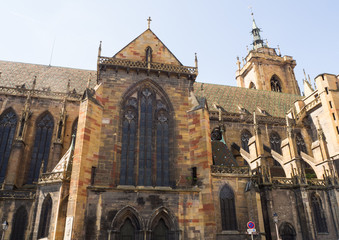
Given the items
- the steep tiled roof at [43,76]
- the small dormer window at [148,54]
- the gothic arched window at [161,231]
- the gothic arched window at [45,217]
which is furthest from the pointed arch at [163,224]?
the steep tiled roof at [43,76]

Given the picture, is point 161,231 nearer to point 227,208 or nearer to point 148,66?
point 227,208

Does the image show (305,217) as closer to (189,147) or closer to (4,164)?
(189,147)

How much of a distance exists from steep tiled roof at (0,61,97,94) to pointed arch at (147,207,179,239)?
15913 millimetres

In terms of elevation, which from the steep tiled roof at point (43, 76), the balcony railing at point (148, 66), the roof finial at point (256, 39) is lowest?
the balcony railing at point (148, 66)

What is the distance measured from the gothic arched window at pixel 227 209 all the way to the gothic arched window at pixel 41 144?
13.3 meters

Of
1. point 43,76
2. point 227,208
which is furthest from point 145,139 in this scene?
point 43,76

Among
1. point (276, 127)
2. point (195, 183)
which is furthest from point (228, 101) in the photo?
point (195, 183)

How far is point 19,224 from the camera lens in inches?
687

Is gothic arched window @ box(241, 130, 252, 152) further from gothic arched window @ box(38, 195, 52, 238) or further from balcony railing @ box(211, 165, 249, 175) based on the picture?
gothic arched window @ box(38, 195, 52, 238)

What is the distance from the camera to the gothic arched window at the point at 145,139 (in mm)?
15352

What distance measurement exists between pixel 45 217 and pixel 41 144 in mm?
8481

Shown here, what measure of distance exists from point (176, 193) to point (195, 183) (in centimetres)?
125

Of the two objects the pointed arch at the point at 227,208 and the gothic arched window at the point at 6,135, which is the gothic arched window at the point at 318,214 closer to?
the pointed arch at the point at 227,208

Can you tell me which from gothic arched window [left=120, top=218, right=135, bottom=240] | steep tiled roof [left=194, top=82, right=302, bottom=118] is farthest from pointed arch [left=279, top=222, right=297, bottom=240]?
steep tiled roof [left=194, top=82, right=302, bottom=118]
